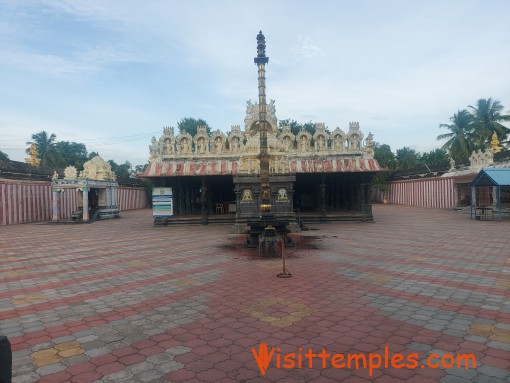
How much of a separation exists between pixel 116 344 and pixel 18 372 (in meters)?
1.02

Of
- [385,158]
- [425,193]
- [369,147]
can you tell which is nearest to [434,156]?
[385,158]

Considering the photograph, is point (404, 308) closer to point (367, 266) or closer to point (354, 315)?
point (354, 315)

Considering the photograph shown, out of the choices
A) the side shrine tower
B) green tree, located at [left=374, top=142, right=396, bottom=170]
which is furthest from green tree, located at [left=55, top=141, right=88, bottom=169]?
green tree, located at [left=374, top=142, right=396, bottom=170]

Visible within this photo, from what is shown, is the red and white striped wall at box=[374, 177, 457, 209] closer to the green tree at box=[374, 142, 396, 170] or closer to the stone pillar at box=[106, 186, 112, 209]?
the green tree at box=[374, 142, 396, 170]

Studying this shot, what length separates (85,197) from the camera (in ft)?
79.4

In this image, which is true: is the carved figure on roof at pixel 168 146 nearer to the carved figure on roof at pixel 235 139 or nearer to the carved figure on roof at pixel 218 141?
the carved figure on roof at pixel 218 141

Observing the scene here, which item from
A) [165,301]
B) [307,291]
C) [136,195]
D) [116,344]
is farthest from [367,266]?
[136,195]

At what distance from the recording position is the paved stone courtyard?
3719mm

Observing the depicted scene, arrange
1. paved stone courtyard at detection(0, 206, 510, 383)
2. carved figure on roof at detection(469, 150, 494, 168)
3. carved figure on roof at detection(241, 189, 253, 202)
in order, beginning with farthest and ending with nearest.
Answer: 1. carved figure on roof at detection(469, 150, 494, 168)
2. carved figure on roof at detection(241, 189, 253, 202)
3. paved stone courtyard at detection(0, 206, 510, 383)

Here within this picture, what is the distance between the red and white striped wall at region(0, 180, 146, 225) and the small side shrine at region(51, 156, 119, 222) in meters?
0.95

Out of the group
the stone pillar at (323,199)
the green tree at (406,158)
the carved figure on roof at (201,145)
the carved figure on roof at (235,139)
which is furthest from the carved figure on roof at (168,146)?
the green tree at (406,158)

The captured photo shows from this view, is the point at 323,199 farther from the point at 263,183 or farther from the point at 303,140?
the point at 263,183

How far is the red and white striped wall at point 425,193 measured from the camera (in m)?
29.4

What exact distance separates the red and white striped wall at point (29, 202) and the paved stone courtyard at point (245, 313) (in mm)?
15717
